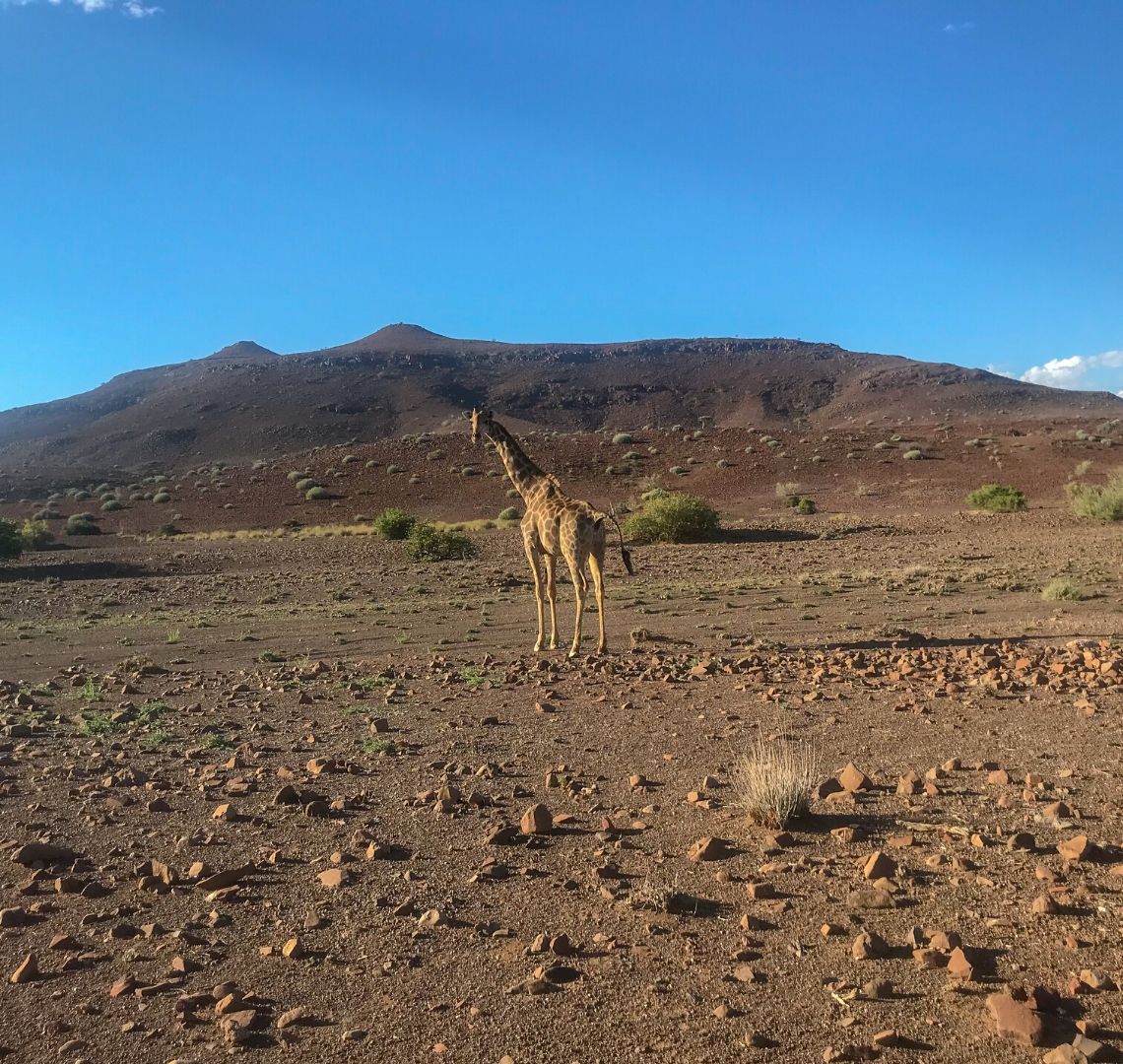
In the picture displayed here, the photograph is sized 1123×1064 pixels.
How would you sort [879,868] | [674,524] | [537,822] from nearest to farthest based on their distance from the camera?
[879,868], [537,822], [674,524]

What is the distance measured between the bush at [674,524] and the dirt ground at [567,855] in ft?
63.3

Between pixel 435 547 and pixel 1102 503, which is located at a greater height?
pixel 1102 503

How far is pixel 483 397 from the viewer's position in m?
139

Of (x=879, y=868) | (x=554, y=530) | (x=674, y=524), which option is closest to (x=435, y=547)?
(x=674, y=524)

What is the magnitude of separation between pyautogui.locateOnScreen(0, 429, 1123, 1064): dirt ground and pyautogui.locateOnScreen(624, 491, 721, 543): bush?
760 inches

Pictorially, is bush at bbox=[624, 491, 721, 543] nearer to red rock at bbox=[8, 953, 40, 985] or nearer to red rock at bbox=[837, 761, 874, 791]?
red rock at bbox=[837, 761, 874, 791]

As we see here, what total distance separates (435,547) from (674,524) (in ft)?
28.9

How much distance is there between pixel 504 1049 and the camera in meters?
3.80

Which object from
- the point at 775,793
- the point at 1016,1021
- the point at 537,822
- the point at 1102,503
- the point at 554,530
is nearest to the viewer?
the point at 1016,1021

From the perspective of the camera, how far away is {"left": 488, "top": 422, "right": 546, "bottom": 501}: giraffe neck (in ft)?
51.3

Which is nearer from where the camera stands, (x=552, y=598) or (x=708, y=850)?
(x=708, y=850)

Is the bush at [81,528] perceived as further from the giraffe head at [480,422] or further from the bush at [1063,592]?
the bush at [1063,592]

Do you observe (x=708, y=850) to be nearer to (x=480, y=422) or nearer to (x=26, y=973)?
(x=26, y=973)

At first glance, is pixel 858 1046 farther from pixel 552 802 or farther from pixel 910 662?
pixel 910 662
